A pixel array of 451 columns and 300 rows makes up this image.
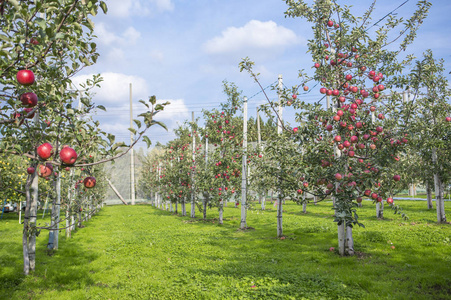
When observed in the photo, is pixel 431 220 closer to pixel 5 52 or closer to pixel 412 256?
pixel 412 256

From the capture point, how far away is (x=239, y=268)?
340 inches

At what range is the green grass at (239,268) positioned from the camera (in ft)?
22.3

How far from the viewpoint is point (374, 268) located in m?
8.17

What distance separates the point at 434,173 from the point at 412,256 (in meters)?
8.70

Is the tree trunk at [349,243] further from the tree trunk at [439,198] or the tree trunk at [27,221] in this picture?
the tree trunk at [27,221]

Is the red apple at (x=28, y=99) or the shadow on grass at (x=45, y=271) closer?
the red apple at (x=28, y=99)

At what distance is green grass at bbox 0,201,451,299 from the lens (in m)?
6.80

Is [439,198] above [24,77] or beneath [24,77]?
beneath

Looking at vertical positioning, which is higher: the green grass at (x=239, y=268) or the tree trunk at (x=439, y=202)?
the tree trunk at (x=439, y=202)

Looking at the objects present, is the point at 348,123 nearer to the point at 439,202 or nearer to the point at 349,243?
the point at 349,243

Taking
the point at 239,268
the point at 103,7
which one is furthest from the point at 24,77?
the point at 239,268

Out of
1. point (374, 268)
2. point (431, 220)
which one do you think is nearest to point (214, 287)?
point (374, 268)

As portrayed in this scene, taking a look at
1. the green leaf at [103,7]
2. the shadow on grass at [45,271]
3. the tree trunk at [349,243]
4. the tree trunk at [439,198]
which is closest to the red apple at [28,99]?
the green leaf at [103,7]

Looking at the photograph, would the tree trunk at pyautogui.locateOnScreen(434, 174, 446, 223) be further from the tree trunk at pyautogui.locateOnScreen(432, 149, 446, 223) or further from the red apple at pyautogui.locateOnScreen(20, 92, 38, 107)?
the red apple at pyautogui.locateOnScreen(20, 92, 38, 107)
